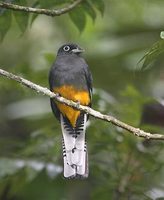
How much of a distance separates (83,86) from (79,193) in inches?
79.6

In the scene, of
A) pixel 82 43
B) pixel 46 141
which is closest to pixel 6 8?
pixel 46 141

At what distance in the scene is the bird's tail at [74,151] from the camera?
4242 mm

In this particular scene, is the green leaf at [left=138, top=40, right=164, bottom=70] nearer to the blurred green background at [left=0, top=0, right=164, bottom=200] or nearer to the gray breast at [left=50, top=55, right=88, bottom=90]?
the blurred green background at [left=0, top=0, right=164, bottom=200]

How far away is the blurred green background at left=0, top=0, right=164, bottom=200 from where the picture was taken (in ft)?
15.7

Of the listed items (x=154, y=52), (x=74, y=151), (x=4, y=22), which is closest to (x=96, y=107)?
(x=74, y=151)

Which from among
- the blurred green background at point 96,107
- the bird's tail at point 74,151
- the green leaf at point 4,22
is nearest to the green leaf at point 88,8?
the blurred green background at point 96,107

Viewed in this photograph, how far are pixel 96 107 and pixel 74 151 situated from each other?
1.85 feet

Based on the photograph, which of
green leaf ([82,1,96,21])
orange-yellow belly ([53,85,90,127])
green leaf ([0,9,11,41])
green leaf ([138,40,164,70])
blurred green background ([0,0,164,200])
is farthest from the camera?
blurred green background ([0,0,164,200])

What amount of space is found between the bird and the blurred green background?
0.15 m

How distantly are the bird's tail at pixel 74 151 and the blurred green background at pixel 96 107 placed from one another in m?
0.28

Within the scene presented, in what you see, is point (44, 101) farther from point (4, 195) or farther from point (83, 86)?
point (83, 86)

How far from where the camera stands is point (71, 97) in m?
4.72

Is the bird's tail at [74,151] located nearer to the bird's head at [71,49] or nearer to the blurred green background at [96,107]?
the blurred green background at [96,107]

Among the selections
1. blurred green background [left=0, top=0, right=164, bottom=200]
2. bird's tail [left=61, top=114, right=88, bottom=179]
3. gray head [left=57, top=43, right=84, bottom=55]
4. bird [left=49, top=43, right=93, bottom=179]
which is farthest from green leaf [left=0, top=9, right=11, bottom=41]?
gray head [left=57, top=43, right=84, bottom=55]
